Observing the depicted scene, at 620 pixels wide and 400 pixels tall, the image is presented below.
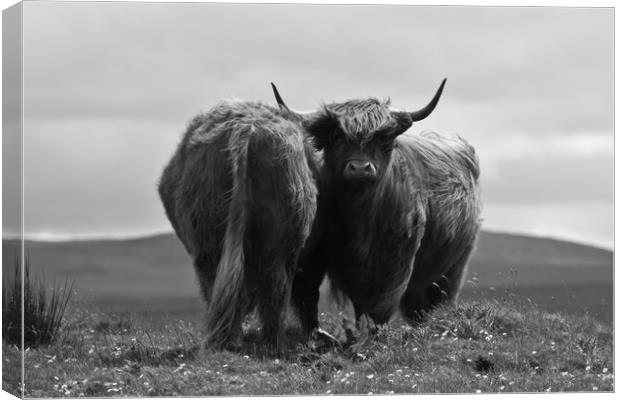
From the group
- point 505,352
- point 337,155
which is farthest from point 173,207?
point 505,352

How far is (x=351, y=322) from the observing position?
36.1ft

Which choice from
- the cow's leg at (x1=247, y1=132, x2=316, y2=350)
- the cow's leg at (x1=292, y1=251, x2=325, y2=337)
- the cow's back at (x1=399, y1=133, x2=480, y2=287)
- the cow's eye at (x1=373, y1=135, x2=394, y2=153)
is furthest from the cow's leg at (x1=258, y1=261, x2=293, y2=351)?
the cow's back at (x1=399, y1=133, x2=480, y2=287)

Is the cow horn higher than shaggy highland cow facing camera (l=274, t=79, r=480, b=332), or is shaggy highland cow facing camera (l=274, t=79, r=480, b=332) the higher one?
the cow horn

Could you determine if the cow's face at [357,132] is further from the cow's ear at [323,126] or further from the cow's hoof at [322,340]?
the cow's hoof at [322,340]

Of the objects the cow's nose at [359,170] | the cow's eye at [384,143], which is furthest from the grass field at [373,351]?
the cow's eye at [384,143]

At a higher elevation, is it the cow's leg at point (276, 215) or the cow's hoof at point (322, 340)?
the cow's leg at point (276, 215)

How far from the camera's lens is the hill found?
36.2 ft

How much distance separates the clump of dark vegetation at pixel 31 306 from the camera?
30.8 feet

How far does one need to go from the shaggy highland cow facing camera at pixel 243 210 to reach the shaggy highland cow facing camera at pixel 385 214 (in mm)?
550

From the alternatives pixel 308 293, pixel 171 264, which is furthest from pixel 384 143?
pixel 171 264

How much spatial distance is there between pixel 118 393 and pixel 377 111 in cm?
281

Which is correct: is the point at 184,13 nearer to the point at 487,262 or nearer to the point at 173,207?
the point at 173,207

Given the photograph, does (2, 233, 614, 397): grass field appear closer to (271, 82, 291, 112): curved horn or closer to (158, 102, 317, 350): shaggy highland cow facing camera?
(158, 102, 317, 350): shaggy highland cow facing camera

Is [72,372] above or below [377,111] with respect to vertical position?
below
